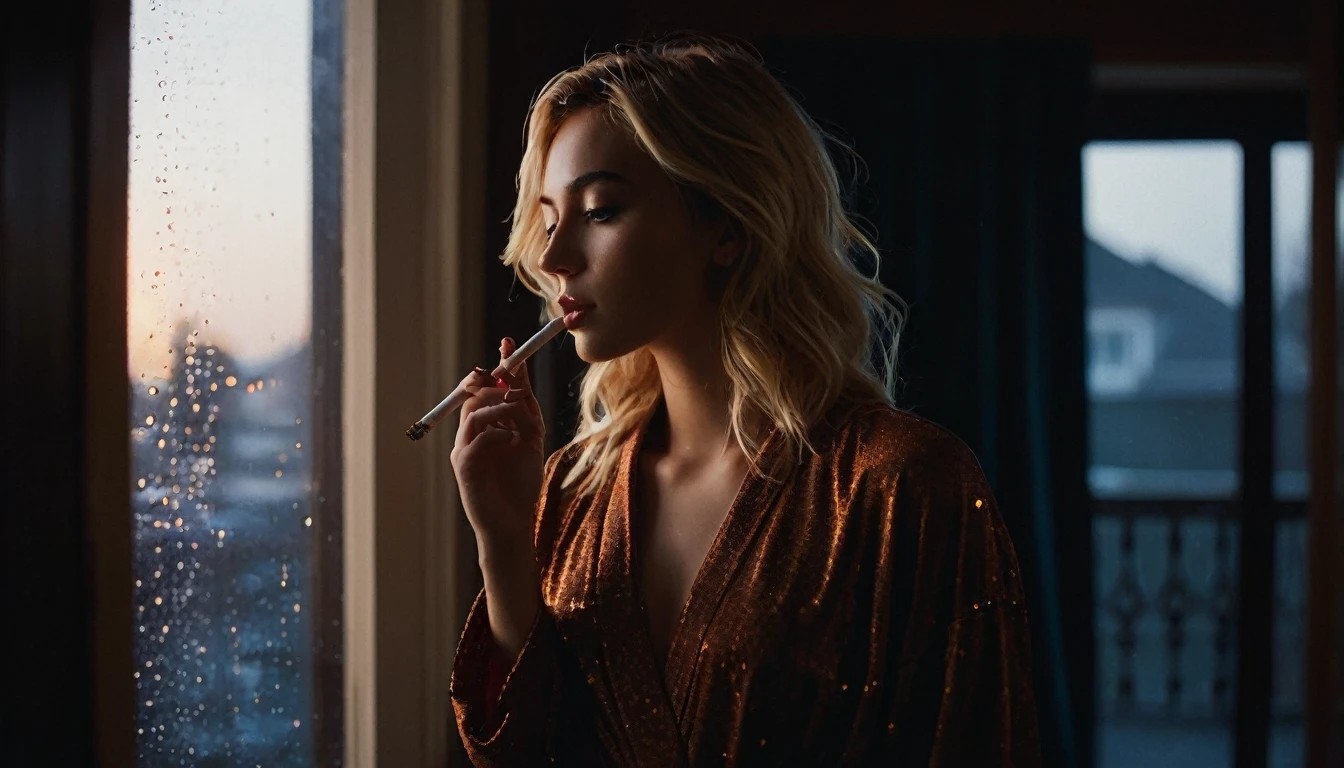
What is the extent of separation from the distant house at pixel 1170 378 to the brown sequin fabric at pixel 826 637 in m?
1.52

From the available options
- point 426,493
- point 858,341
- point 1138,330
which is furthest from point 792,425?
point 1138,330

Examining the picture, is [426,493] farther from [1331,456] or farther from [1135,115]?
[1135,115]

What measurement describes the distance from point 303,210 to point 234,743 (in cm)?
64

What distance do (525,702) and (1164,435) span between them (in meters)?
2.11

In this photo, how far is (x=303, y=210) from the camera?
4.25 feet

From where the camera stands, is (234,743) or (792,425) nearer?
(792,425)

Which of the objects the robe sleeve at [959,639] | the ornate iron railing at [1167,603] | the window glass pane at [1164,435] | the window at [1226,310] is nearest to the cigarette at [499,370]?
the robe sleeve at [959,639]

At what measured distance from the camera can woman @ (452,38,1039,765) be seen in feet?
2.92

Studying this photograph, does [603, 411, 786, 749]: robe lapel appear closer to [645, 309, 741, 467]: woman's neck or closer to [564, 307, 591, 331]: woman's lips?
[645, 309, 741, 467]: woman's neck

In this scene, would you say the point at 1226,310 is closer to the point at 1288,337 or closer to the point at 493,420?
the point at 1288,337

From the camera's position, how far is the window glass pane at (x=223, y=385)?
3.10 feet

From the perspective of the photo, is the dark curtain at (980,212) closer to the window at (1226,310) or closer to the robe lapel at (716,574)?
the window at (1226,310)

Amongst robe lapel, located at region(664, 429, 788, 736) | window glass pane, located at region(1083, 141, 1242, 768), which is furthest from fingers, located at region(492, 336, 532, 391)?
window glass pane, located at region(1083, 141, 1242, 768)

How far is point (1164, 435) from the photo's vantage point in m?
2.58
